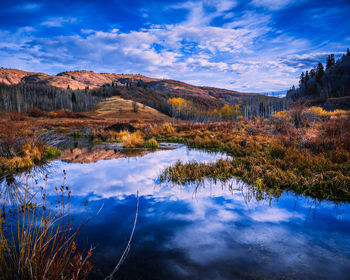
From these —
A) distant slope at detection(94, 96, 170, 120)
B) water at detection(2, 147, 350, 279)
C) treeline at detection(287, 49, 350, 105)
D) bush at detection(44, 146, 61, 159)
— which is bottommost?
water at detection(2, 147, 350, 279)

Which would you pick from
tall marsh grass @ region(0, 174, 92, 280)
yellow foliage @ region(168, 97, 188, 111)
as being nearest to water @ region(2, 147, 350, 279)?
tall marsh grass @ region(0, 174, 92, 280)

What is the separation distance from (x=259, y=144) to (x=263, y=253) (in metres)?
8.96

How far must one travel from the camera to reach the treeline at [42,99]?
61.7 meters

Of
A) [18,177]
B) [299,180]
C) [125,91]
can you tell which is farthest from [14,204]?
[125,91]

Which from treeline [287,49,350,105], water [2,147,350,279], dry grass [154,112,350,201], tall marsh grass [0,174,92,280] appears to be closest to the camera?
tall marsh grass [0,174,92,280]

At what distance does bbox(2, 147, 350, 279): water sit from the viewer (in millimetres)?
3035

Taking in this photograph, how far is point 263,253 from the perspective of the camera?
133 inches

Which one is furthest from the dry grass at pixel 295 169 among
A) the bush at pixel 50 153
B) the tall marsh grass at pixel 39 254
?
the bush at pixel 50 153

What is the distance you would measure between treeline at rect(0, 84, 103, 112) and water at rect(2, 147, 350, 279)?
69.8m

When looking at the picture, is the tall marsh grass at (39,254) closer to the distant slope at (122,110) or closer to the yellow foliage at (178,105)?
the distant slope at (122,110)

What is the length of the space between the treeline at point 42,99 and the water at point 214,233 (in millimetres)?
69835

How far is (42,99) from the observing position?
70.9m

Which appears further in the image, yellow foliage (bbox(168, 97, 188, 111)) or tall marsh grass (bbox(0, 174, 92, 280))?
yellow foliage (bbox(168, 97, 188, 111))

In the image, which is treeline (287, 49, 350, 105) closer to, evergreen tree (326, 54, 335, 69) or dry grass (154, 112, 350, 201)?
evergreen tree (326, 54, 335, 69)
